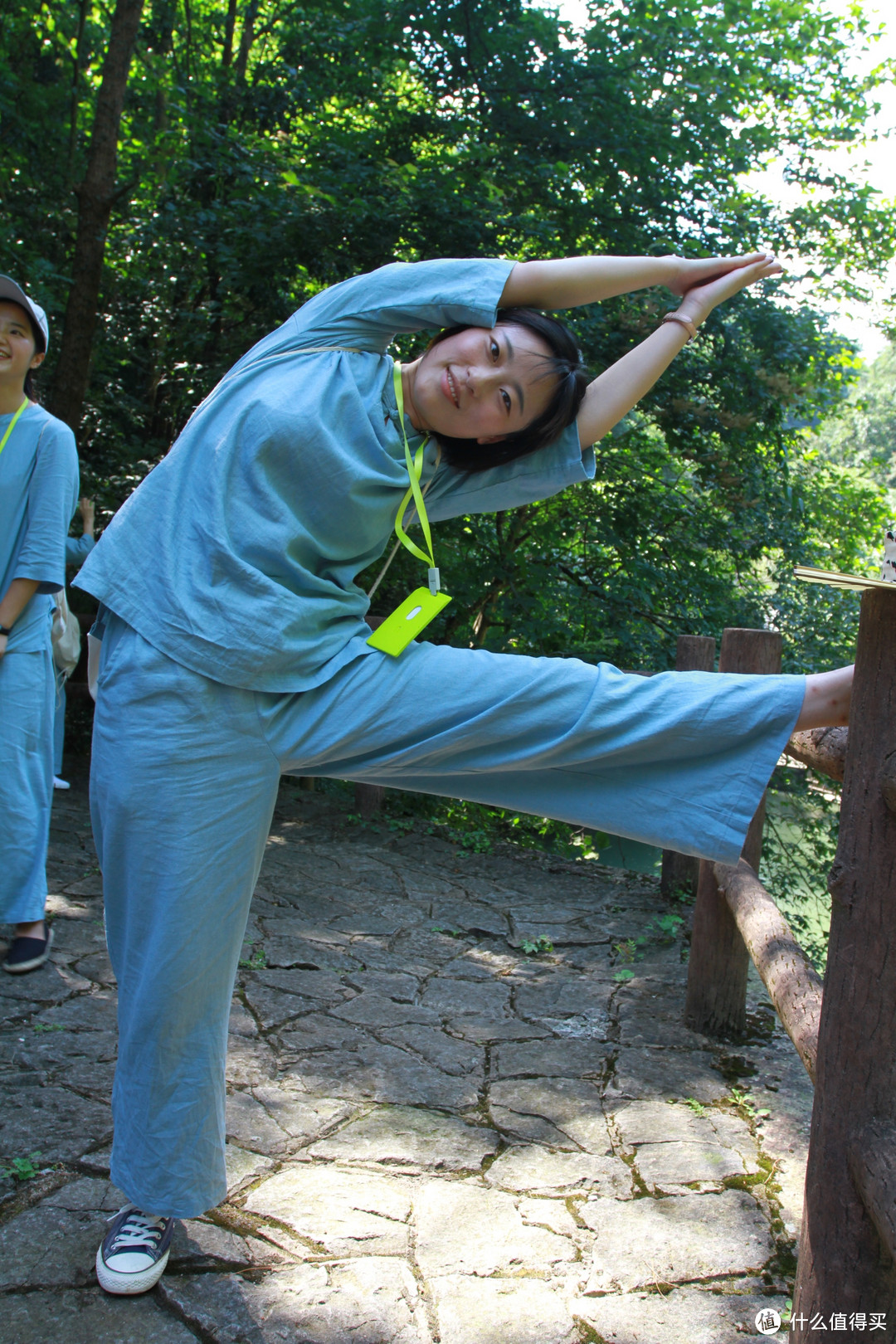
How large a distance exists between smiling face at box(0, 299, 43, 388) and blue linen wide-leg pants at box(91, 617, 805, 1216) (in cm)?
159

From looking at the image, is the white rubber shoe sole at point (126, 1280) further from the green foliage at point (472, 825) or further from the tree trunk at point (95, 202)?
the tree trunk at point (95, 202)

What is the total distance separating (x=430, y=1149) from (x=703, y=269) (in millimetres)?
1921

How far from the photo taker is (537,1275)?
74.9 inches

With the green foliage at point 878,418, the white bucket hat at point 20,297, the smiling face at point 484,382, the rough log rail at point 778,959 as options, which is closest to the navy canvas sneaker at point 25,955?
the white bucket hat at point 20,297

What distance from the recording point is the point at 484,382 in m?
1.56

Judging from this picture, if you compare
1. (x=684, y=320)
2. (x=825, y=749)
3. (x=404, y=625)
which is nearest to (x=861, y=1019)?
(x=825, y=749)

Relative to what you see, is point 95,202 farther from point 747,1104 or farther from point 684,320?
point 747,1104

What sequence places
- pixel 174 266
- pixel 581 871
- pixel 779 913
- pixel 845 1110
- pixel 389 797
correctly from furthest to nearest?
pixel 174 266 < pixel 389 797 < pixel 581 871 < pixel 779 913 < pixel 845 1110

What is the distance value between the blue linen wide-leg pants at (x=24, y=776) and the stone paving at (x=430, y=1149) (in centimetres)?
27

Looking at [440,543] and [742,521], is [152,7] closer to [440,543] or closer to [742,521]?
[440,543]

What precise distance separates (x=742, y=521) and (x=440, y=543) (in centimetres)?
208

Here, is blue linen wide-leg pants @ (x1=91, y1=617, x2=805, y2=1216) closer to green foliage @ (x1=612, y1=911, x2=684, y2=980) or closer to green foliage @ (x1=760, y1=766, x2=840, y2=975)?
green foliage @ (x1=612, y1=911, x2=684, y2=980)

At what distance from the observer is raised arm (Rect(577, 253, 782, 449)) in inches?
67.3

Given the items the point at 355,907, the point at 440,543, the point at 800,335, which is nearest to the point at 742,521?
the point at 800,335
